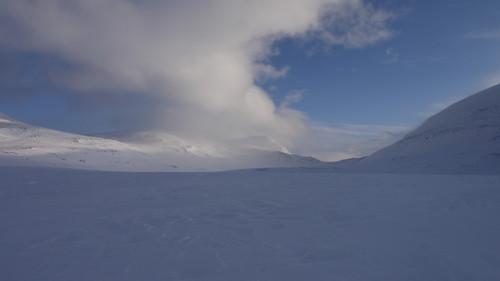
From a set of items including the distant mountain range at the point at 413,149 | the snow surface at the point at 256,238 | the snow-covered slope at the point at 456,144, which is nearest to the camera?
the snow surface at the point at 256,238

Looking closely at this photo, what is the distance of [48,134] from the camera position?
38.6m

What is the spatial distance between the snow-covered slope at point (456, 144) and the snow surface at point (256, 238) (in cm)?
1494

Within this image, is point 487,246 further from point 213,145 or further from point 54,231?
point 213,145

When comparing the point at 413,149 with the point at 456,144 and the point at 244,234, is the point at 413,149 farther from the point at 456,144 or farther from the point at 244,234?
the point at 244,234

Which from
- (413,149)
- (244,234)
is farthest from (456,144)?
(244,234)

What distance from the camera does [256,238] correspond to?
17.0 feet

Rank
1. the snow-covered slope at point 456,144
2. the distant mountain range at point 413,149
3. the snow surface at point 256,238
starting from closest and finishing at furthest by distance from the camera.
Result: the snow surface at point 256,238 < the snow-covered slope at point 456,144 < the distant mountain range at point 413,149

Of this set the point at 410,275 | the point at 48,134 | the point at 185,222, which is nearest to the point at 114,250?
the point at 185,222

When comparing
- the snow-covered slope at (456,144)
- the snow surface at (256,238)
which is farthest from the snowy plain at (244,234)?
the snow-covered slope at (456,144)

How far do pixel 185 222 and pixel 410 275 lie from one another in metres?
4.48

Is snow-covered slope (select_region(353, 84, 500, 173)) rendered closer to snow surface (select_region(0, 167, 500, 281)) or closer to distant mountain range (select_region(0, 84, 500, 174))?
distant mountain range (select_region(0, 84, 500, 174))

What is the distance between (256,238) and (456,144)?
95.4 feet

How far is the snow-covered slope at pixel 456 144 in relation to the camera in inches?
854

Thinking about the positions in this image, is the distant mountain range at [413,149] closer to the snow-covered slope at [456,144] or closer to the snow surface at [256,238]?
the snow-covered slope at [456,144]
